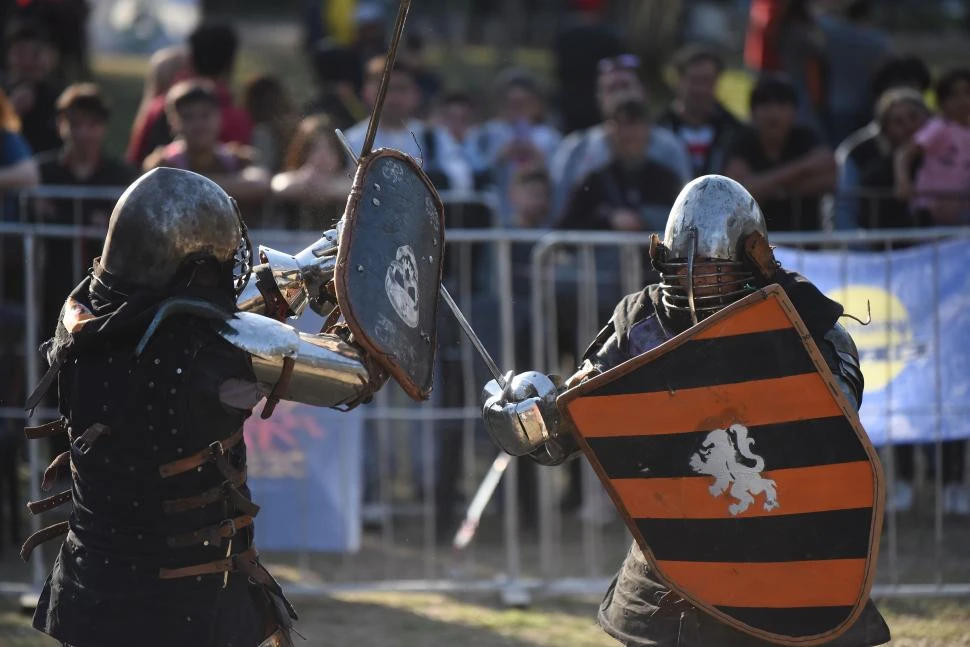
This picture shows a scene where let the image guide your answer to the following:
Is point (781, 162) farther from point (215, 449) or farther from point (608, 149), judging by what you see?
point (215, 449)

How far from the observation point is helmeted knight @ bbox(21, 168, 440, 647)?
3.41 m

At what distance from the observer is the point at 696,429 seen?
3.52 meters

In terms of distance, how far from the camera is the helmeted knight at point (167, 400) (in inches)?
134

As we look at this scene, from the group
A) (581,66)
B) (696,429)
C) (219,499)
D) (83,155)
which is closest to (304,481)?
(83,155)

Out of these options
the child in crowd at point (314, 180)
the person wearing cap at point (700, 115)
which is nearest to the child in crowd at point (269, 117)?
the child in crowd at point (314, 180)

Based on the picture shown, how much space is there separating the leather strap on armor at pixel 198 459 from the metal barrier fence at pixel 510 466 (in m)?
2.58

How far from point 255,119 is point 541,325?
290cm

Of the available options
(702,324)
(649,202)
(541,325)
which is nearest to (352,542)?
(541,325)

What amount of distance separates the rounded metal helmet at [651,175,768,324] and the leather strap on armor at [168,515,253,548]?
1.21 m

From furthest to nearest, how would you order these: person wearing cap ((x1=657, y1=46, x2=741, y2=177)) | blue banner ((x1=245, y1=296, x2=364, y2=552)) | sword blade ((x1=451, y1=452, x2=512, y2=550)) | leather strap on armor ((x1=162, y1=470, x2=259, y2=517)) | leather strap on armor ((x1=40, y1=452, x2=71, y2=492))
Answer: person wearing cap ((x1=657, y1=46, x2=741, y2=177))
sword blade ((x1=451, y1=452, x2=512, y2=550))
blue banner ((x1=245, y1=296, x2=364, y2=552))
leather strap on armor ((x1=40, y1=452, x2=71, y2=492))
leather strap on armor ((x1=162, y1=470, x2=259, y2=517))

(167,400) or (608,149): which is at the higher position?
(608,149)

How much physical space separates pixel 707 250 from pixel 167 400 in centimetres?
136

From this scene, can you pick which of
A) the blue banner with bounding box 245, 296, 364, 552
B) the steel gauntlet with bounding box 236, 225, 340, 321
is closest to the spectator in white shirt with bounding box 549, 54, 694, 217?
the blue banner with bounding box 245, 296, 364, 552

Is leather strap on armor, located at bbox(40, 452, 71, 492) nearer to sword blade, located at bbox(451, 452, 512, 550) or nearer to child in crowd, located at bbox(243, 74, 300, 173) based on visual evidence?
sword blade, located at bbox(451, 452, 512, 550)
